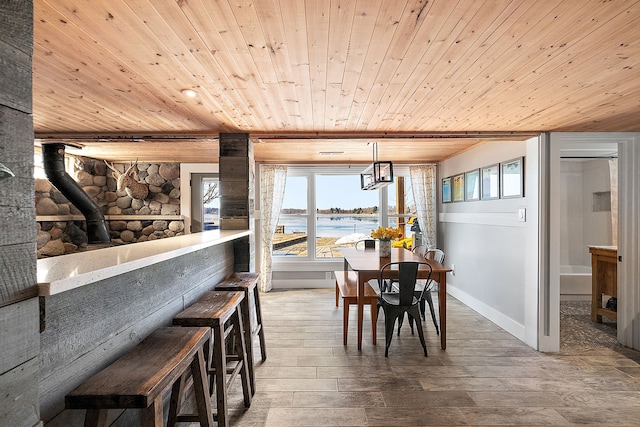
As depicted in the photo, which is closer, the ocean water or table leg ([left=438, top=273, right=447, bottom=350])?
table leg ([left=438, top=273, right=447, bottom=350])

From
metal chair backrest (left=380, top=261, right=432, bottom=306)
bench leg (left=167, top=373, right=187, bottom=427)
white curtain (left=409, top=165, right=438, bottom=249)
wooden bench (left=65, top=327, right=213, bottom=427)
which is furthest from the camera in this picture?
white curtain (left=409, top=165, right=438, bottom=249)

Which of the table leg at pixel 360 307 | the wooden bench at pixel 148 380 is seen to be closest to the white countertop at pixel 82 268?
the wooden bench at pixel 148 380

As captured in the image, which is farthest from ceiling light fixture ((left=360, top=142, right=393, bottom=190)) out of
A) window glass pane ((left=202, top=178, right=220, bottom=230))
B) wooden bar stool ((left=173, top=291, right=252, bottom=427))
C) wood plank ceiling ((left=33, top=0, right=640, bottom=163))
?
window glass pane ((left=202, top=178, right=220, bottom=230))

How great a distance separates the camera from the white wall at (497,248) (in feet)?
11.6

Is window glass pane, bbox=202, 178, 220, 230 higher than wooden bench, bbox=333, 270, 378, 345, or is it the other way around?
window glass pane, bbox=202, 178, 220, 230

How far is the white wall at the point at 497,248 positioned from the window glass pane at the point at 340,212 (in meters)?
1.38

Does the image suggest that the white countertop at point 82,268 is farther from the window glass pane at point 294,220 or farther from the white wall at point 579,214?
the white wall at point 579,214

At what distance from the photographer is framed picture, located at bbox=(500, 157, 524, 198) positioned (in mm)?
3682

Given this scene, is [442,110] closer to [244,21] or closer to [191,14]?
[244,21]

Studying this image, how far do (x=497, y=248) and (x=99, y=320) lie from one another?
13.4 feet

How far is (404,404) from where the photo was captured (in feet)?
8.04

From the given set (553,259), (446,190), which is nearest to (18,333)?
(553,259)

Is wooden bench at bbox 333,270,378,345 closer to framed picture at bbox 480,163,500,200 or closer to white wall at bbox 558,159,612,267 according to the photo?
framed picture at bbox 480,163,500,200

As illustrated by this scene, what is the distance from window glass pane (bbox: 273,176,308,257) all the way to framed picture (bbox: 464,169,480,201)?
8.60 ft
